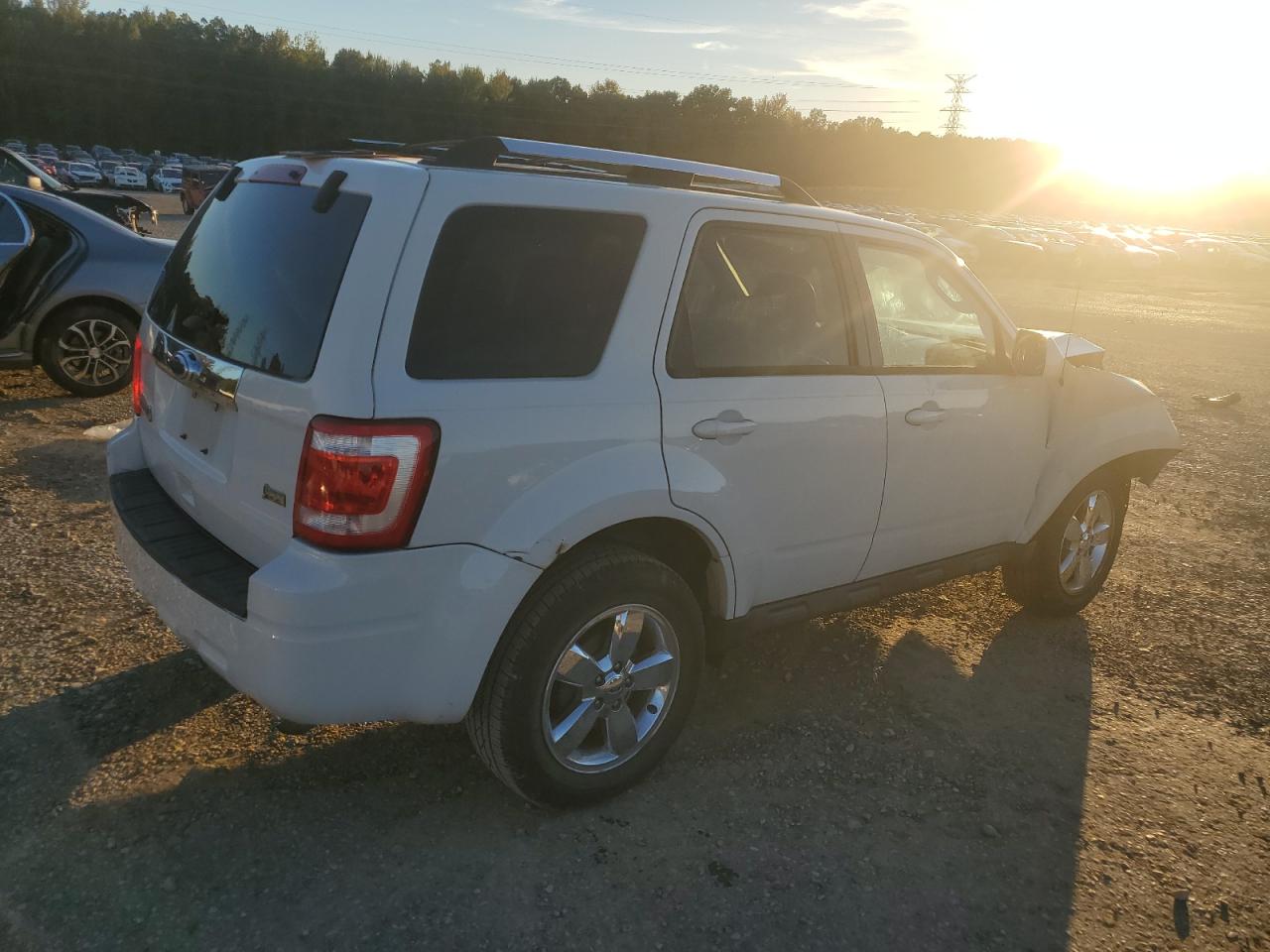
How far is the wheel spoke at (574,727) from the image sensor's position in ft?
9.60

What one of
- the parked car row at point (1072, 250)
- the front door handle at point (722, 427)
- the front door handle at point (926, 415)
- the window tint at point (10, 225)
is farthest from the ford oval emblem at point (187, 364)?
the parked car row at point (1072, 250)

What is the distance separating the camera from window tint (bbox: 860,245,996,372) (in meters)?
3.71

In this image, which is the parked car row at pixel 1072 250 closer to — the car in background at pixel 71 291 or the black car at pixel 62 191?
the black car at pixel 62 191

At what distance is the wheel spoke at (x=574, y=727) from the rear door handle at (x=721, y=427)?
880 millimetres

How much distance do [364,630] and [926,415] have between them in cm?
226

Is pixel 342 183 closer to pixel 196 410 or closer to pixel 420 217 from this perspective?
pixel 420 217

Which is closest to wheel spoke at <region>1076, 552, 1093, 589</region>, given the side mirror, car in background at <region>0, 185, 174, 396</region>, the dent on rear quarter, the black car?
the dent on rear quarter

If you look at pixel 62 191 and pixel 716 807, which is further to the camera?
pixel 62 191

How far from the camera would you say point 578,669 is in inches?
114

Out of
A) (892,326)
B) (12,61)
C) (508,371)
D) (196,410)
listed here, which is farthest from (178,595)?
(12,61)

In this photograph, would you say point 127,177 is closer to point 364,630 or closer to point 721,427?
point 721,427

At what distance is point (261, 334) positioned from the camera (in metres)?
2.66

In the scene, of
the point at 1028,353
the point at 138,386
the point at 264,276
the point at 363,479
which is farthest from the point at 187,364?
the point at 1028,353

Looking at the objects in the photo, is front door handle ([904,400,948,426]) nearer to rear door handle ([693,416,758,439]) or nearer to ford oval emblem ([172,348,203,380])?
rear door handle ([693,416,758,439])
